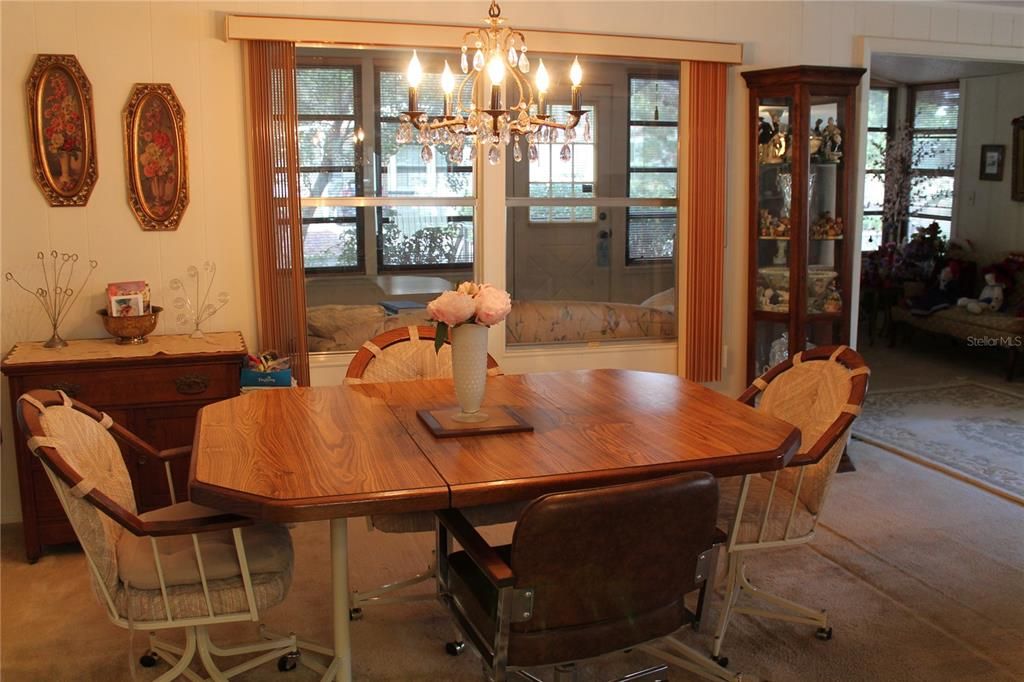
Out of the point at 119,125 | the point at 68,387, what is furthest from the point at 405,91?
the point at 68,387

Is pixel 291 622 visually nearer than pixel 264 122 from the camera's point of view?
Yes

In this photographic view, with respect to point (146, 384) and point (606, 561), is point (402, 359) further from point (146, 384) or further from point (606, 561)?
point (606, 561)

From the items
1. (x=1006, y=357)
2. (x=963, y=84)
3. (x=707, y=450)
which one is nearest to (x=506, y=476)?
(x=707, y=450)

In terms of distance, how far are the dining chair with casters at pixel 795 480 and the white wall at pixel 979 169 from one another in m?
5.27

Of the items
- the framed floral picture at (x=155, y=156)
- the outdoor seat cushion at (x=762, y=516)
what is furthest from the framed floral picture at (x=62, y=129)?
the outdoor seat cushion at (x=762, y=516)

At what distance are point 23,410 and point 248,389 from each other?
4.90ft

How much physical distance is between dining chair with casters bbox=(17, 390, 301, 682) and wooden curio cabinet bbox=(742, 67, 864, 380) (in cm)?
294

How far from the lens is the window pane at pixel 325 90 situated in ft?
13.1

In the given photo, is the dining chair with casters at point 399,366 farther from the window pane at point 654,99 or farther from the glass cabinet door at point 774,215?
the glass cabinet door at point 774,215

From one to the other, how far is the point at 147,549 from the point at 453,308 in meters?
0.99

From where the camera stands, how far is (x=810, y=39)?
182 inches

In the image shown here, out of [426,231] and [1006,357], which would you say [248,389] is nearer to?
[426,231]

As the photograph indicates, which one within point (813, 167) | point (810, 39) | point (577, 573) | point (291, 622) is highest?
point (810, 39)

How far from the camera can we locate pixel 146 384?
3.56 meters
